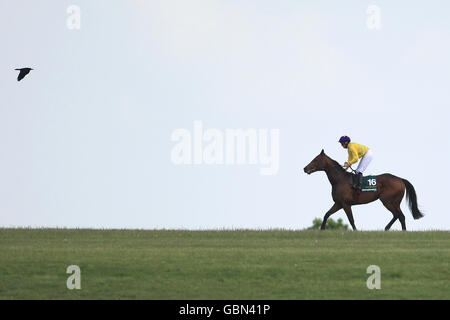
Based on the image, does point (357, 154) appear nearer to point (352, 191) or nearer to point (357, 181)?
point (357, 181)

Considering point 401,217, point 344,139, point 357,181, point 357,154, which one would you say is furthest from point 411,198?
point 344,139

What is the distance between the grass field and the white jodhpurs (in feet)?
15.3

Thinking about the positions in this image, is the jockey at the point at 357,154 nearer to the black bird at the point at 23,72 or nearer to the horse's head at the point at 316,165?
the horse's head at the point at 316,165

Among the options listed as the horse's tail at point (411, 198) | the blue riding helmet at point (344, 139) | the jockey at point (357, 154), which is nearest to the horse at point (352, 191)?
the horse's tail at point (411, 198)

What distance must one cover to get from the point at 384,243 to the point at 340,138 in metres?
5.69

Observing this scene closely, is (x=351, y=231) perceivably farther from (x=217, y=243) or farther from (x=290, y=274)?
(x=290, y=274)

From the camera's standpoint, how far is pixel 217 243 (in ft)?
92.4

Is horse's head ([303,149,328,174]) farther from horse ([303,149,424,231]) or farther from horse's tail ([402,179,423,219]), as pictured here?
horse's tail ([402,179,423,219])

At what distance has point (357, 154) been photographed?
3319cm

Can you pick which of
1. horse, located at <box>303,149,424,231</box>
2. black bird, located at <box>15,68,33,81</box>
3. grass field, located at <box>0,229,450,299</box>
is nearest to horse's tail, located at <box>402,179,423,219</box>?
horse, located at <box>303,149,424,231</box>

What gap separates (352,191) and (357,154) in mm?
1120

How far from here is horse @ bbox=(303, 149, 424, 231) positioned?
33.4 metres
